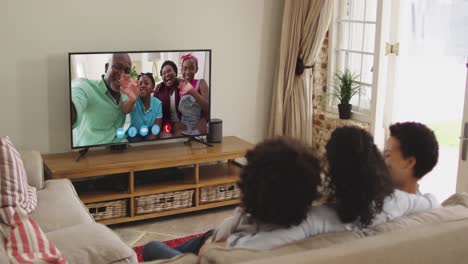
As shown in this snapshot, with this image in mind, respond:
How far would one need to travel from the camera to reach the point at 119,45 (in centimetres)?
466

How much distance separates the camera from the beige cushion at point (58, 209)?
10.9ft

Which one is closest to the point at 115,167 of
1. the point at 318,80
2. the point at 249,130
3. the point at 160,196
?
the point at 160,196

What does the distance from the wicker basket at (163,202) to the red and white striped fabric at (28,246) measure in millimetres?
1774

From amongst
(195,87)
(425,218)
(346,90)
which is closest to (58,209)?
(195,87)

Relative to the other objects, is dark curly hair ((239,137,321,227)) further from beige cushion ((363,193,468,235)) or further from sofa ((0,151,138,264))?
sofa ((0,151,138,264))

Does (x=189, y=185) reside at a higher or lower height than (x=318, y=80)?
lower

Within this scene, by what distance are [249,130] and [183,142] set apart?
2.45ft

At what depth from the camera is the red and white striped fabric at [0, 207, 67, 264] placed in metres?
2.41

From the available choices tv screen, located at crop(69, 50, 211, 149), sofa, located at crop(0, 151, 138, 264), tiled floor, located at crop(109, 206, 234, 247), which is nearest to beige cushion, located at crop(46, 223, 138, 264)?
sofa, located at crop(0, 151, 138, 264)

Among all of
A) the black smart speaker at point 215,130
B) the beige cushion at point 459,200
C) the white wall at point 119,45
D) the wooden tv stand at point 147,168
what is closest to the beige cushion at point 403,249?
the beige cushion at point 459,200

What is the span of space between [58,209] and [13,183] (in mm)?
286

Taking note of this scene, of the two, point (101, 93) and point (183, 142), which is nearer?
point (101, 93)

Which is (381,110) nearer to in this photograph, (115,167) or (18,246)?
(115,167)

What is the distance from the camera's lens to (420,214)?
2146 mm
